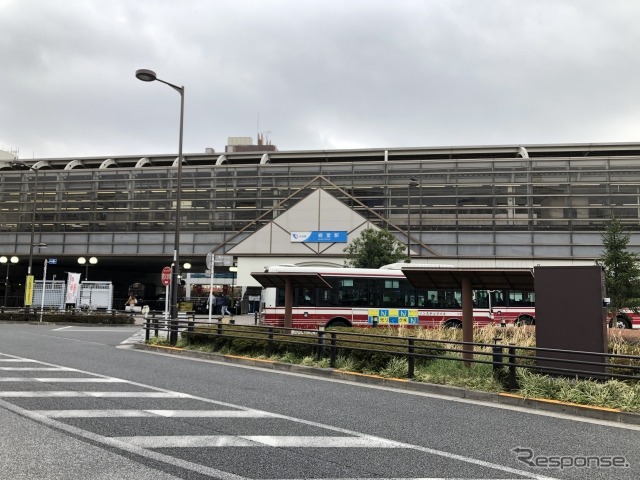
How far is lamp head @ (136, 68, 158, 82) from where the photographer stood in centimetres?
1762

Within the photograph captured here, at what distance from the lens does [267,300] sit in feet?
77.5

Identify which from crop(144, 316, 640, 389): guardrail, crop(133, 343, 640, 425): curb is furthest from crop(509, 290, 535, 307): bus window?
crop(133, 343, 640, 425): curb

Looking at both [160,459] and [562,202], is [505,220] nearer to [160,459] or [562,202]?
[562,202]

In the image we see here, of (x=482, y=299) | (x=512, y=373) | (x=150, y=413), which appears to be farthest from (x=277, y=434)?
(x=482, y=299)

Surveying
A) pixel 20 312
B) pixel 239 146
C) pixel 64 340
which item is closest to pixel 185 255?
pixel 20 312

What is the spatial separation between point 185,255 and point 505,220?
31.9 metres

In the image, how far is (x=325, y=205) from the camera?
140 ft

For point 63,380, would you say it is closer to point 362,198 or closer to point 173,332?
point 173,332

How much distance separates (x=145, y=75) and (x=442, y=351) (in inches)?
548

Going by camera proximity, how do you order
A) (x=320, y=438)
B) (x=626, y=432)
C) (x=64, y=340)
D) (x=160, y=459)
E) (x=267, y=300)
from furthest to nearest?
(x=267, y=300), (x=64, y=340), (x=626, y=432), (x=320, y=438), (x=160, y=459)

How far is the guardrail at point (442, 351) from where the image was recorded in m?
9.75

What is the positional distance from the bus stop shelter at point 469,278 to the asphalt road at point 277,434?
11.0ft

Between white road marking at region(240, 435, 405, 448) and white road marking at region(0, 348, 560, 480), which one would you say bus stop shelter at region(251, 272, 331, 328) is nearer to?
white road marking at region(0, 348, 560, 480)

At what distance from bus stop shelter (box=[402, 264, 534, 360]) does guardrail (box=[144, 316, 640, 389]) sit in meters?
0.70
